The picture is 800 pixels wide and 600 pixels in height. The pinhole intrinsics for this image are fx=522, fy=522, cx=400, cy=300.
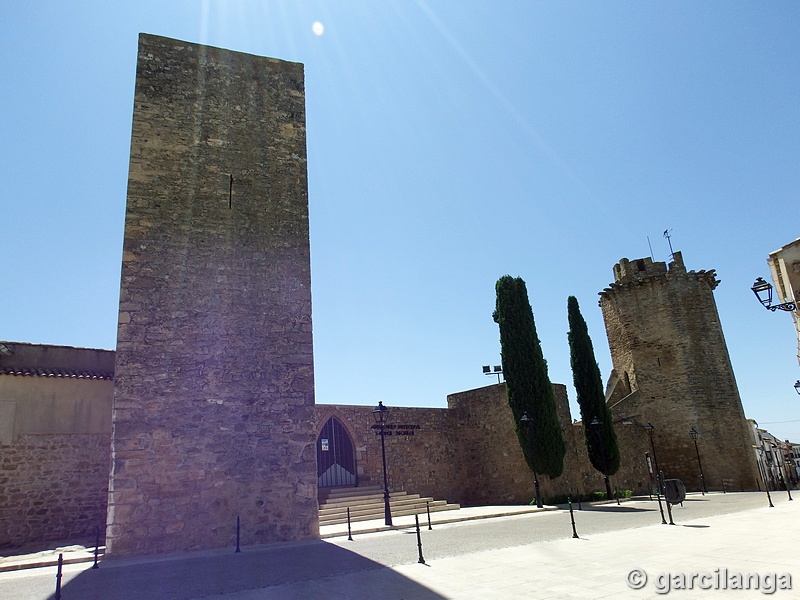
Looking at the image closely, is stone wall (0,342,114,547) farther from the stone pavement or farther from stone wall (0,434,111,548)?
the stone pavement

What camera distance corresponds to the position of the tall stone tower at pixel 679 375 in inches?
961

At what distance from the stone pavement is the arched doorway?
7.88 m

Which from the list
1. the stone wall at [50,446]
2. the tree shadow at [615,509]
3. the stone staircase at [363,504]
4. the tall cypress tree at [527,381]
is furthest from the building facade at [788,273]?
the stone wall at [50,446]

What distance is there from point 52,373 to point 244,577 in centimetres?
851

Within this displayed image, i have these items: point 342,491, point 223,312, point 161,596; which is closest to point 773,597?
point 161,596

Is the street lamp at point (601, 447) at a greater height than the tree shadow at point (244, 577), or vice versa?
the street lamp at point (601, 447)

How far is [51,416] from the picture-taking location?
12172 mm

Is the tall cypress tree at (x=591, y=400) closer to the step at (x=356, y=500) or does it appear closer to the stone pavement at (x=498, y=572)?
the step at (x=356, y=500)

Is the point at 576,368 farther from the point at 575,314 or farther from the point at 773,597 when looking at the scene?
the point at 773,597

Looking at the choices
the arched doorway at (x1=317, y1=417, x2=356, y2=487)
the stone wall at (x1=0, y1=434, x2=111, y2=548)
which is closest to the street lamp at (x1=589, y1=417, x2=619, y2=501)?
the arched doorway at (x1=317, y1=417, x2=356, y2=487)

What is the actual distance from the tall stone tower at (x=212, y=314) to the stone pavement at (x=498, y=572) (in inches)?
44.3

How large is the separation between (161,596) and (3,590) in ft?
8.87

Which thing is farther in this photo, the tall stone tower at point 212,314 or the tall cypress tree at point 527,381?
the tall cypress tree at point 527,381

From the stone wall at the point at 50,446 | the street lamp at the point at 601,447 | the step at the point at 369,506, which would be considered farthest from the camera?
the street lamp at the point at 601,447
